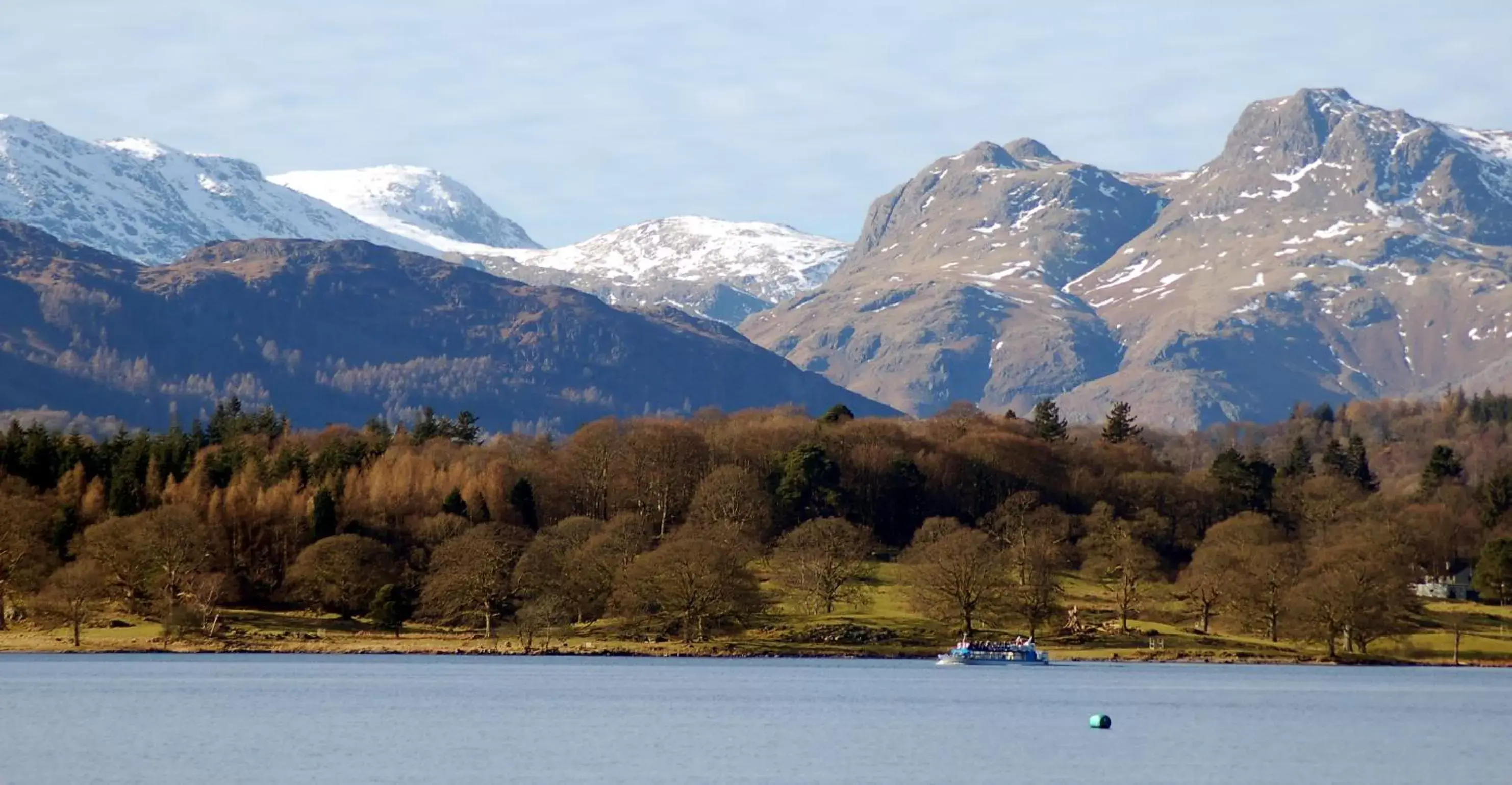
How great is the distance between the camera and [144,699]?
337 feet

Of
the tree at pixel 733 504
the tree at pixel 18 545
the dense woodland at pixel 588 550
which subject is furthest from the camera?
the tree at pixel 733 504

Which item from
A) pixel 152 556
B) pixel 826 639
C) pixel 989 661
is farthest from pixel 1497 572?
pixel 152 556

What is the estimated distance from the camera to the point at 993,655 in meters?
150

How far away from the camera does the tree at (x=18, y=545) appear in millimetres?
146750

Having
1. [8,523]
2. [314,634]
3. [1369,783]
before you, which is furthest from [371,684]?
[1369,783]

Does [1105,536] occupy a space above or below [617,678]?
above

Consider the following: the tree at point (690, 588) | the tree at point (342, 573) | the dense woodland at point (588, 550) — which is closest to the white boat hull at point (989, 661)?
the dense woodland at point (588, 550)

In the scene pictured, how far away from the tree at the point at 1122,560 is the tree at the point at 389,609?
184 feet

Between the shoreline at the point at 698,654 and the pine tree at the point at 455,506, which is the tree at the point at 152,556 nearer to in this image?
the shoreline at the point at 698,654

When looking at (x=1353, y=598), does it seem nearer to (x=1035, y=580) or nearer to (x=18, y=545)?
(x=1035, y=580)

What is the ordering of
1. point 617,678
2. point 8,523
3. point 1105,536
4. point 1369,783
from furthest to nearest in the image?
point 1105,536
point 8,523
point 617,678
point 1369,783

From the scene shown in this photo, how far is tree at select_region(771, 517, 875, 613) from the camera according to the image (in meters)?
164

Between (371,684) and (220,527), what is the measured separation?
163 ft

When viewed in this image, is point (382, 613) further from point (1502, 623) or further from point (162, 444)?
point (1502, 623)
